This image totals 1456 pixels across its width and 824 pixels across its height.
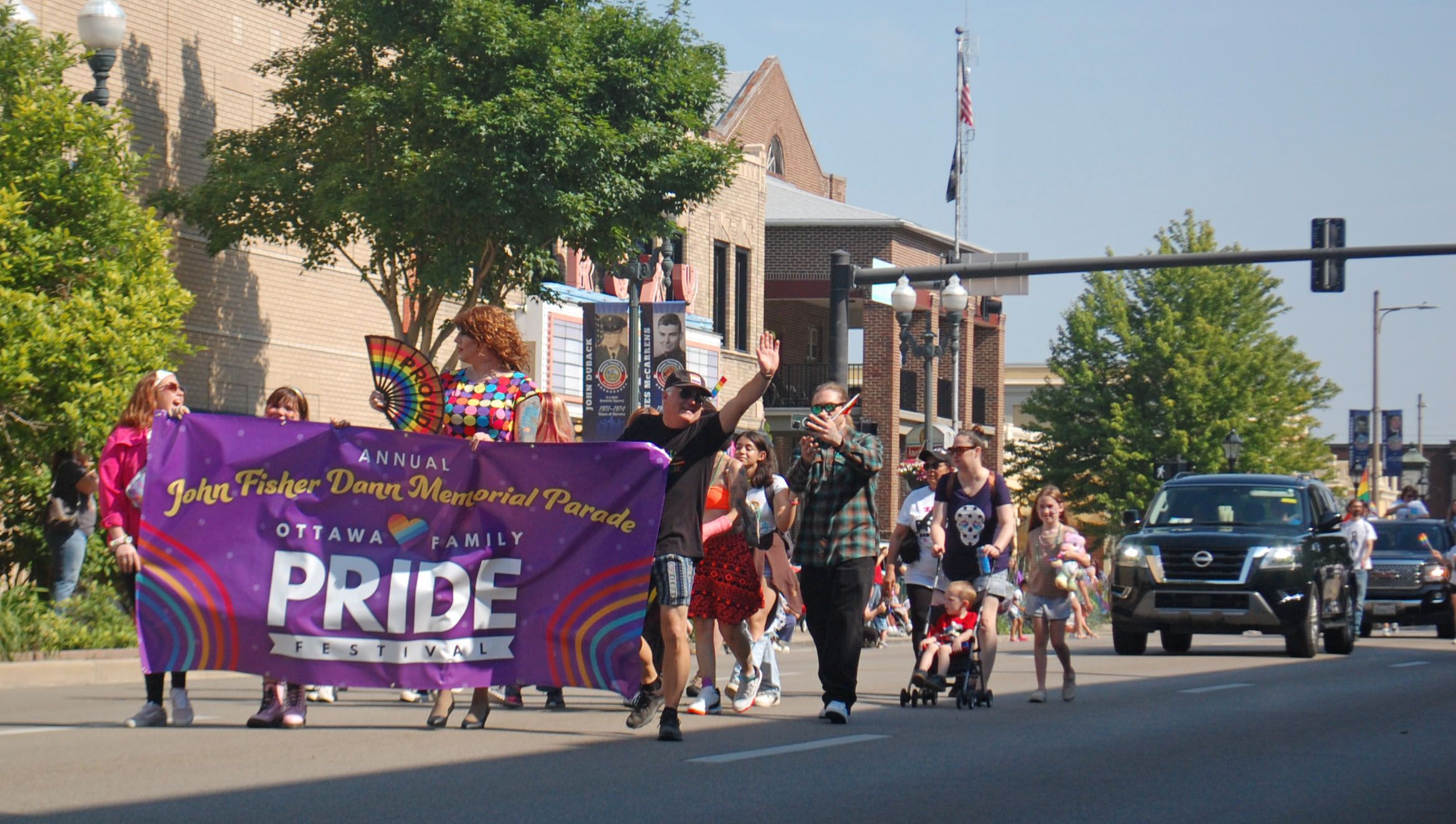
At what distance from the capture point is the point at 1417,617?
93.8 ft

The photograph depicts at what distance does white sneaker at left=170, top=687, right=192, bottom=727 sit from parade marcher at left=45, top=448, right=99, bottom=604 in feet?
20.3

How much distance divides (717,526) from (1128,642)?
10.8 meters

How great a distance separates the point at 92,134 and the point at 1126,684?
10188 mm

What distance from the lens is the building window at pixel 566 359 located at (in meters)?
32.8

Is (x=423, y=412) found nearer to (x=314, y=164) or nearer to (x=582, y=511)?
(x=582, y=511)

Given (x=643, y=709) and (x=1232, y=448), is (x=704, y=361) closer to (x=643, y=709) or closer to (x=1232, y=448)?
(x=1232, y=448)

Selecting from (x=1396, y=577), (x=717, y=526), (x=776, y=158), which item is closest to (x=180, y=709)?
(x=717, y=526)

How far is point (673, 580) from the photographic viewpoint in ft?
31.1

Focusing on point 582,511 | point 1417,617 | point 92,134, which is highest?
point 92,134

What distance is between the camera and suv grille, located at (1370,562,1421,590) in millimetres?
28625

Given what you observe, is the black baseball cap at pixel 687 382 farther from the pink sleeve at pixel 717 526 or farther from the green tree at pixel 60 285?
the green tree at pixel 60 285

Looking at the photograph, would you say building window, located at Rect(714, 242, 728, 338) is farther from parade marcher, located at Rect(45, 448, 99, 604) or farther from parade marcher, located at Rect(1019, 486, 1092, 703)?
parade marcher, located at Rect(1019, 486, 1092, 703)

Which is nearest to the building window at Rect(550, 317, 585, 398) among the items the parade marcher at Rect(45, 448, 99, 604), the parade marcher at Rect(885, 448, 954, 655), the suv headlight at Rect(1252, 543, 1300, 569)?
the suv headlight at Rect(1252, 543, 1300, 569)

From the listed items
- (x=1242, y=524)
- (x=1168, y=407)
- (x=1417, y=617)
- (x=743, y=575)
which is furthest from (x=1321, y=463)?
(x=743, y=575)
